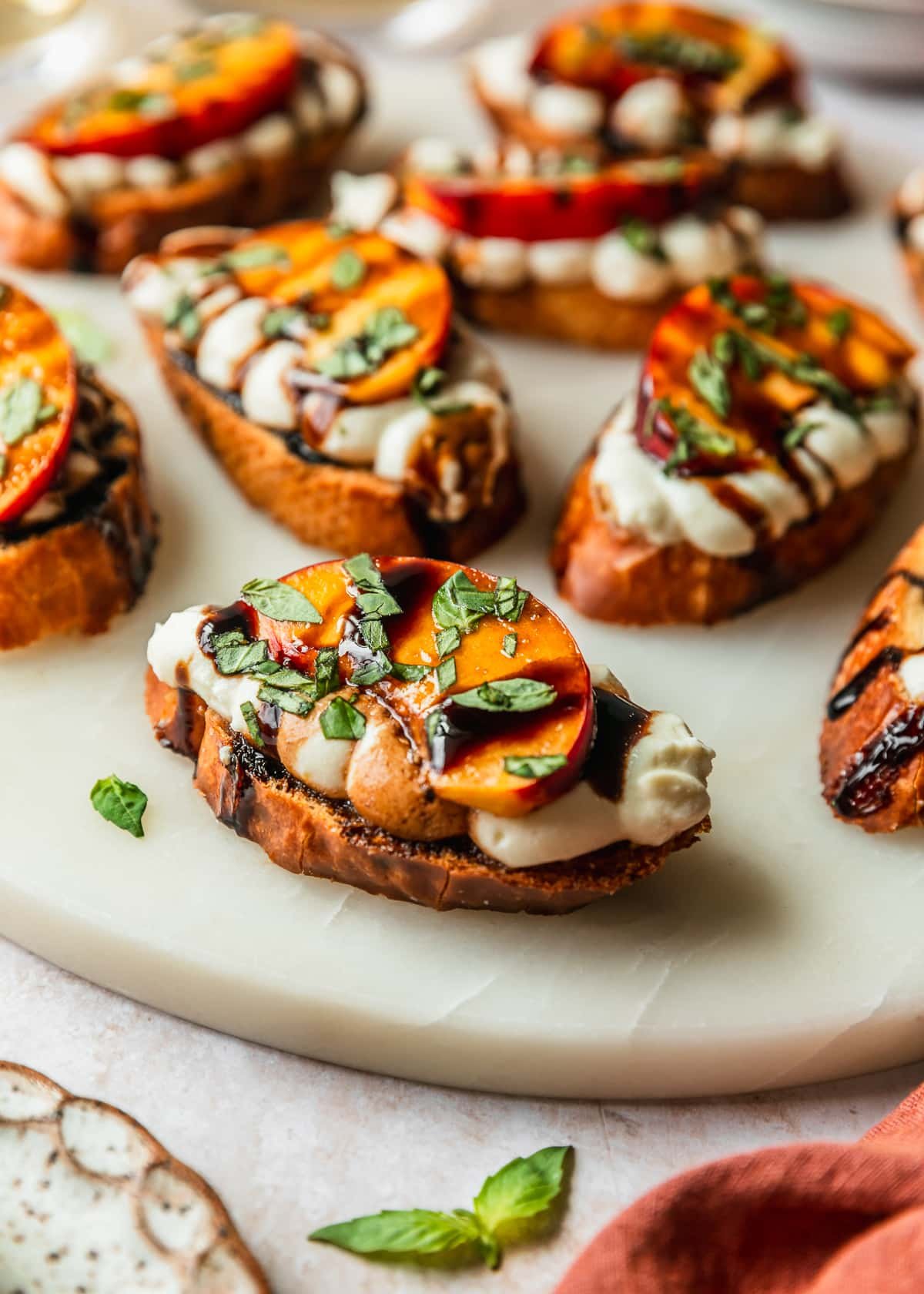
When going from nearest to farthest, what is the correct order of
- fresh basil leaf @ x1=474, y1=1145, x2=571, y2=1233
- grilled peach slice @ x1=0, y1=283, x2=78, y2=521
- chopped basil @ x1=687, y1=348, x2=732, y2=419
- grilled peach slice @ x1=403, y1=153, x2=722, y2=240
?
fresh basil leaf @ x1=474, y1=1145, x2=571, y2=1233
grilled peach slice @ x1=0, y1=283, x2=78, y2=521
chopped basil @ x1=687, y1=348, x2=732, y2=419
grilled peach slice @ x1=403, y1=153, x2=722, y2=240

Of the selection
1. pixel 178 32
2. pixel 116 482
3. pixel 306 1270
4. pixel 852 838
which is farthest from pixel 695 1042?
pixel 178 32

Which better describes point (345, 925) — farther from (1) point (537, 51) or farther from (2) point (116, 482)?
(1) point (537, 51)

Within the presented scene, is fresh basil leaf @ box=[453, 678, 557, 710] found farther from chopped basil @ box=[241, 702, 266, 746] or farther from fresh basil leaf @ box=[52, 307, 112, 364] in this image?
fresh basil leaf @ box=[52, 307, 112, 364]

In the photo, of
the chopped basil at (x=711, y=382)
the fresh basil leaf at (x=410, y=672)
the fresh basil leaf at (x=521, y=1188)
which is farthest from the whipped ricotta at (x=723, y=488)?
the fresh basil leaf at (x=521, y=1188)

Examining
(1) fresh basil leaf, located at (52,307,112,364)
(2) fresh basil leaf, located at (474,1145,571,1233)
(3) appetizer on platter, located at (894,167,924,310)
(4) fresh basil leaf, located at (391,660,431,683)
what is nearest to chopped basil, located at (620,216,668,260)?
(3) appetizer on platter, located at (894,167,924,310)

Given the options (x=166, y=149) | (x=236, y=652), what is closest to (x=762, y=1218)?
(x=236, y=652)

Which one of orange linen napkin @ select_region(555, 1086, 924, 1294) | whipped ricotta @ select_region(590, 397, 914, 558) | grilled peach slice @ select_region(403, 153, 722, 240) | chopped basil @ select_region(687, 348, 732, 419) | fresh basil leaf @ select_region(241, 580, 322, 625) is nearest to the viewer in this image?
orange linen napkin @ select_region(555, 1086, 924, 1294)

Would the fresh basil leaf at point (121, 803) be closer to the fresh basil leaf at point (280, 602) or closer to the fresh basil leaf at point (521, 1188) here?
the fresh basil leaf at point (280, 602)
